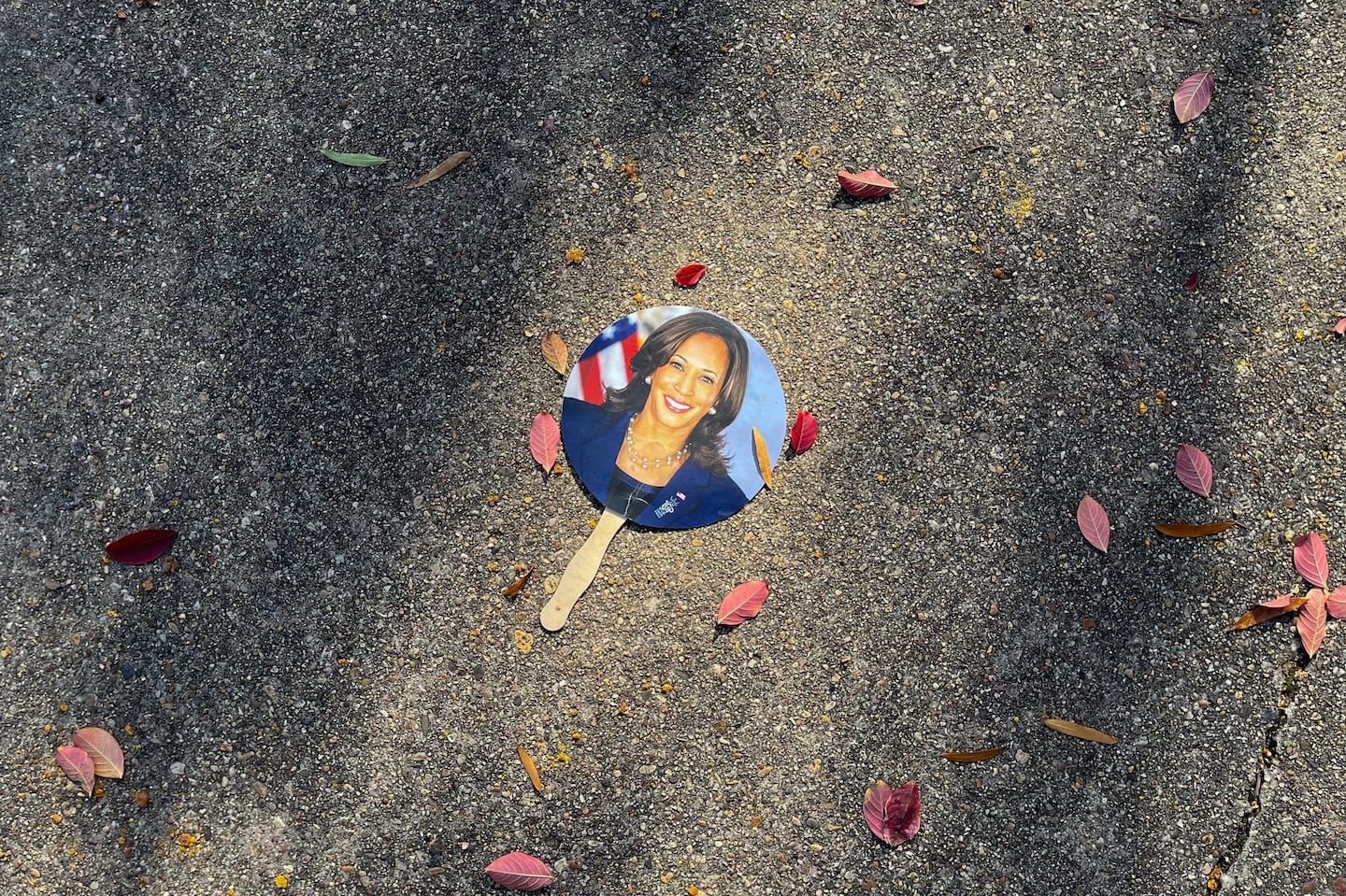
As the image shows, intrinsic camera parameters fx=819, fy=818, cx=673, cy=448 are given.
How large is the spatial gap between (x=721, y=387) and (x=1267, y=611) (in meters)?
1.41

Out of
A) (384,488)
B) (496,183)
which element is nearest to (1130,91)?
(496,183)

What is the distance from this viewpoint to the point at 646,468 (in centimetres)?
199

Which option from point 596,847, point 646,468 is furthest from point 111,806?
point 646,468

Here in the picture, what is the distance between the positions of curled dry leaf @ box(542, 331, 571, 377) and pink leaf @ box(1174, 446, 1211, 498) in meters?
1.51


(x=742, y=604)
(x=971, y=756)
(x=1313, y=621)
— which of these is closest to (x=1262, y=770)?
(x=1313, y=621)

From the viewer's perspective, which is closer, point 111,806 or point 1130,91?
point 111,806

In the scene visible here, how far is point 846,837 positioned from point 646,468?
3.22 feet

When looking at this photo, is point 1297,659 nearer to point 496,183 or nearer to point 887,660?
point 887,660

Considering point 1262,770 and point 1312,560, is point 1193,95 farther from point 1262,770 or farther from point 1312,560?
point 1262,770

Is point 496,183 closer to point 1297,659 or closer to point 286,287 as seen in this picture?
point 286,287

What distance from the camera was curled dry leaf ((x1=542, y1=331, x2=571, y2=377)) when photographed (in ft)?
6.59

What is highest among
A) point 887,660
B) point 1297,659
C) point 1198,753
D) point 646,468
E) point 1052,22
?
point 1052,22

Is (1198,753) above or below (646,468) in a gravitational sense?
below

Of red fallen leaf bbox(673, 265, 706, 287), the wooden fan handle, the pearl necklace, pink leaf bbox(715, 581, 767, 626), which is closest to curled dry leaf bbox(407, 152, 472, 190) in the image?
red fallen leaf bbox(673, 265, 706, 287)
